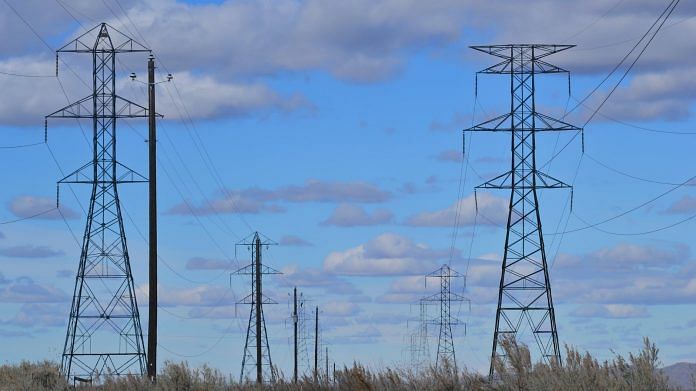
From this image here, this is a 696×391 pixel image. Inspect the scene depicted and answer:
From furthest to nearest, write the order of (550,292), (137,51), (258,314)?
(258,314) → (137,51) → (550,292)

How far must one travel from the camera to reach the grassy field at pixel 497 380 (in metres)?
24.9

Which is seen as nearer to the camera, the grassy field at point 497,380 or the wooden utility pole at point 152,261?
the grassy field at point 497,380

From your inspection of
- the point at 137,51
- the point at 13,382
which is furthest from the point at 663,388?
the point at 137,51

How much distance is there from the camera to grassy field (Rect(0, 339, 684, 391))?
24891mm

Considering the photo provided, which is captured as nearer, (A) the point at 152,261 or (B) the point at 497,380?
(B) the point at 497,380

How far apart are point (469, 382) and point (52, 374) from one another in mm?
19746

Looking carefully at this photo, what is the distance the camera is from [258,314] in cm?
7681

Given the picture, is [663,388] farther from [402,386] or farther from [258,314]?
[258,314]

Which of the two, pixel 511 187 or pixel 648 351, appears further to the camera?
pixel 511 187

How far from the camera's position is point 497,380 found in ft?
91.8

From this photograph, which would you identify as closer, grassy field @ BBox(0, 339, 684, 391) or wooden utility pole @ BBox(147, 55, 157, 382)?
grassy field @ BBox(0, 339, 684, 391)

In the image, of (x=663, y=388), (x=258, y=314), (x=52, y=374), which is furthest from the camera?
(x=258, y=314)

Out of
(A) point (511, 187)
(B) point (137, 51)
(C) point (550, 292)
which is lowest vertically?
(C) point (550, 292)

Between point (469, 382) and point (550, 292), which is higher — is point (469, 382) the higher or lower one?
the lower one
